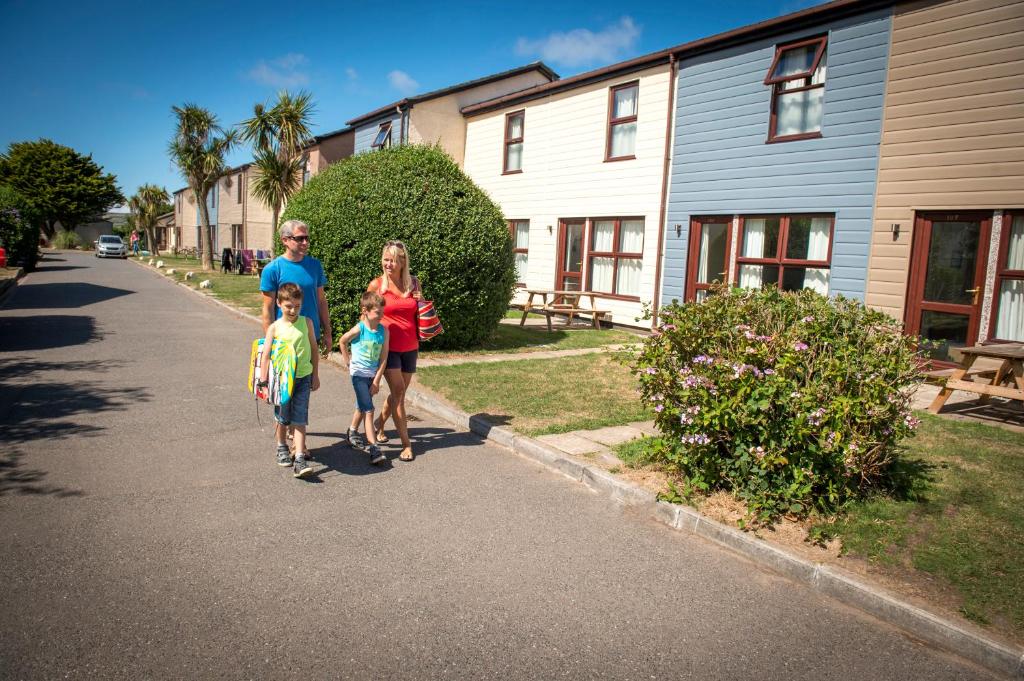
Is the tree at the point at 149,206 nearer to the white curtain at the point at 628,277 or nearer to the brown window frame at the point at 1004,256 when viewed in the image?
the white curtain at the point at 628,277

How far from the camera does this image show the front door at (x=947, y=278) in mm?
9578

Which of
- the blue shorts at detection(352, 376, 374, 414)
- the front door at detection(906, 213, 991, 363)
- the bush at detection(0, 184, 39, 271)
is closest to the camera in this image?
the blue shorts at detection(352, 376, 374, 414)

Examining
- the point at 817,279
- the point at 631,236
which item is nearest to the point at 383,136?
the point at 631,236

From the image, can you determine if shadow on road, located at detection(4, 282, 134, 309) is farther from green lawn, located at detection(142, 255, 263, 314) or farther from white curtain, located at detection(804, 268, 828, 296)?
white curtain, located at detection(804, 268, 828, 296)

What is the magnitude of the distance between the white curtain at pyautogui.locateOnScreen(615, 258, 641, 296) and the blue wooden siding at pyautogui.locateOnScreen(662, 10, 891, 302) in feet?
3.33

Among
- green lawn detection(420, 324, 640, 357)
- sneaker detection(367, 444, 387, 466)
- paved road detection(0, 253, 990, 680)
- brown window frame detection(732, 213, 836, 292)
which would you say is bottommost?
paved road detection(0, 253, 990, 680)

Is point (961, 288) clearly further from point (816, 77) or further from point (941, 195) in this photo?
point (816, 77)

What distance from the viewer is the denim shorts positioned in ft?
18.9

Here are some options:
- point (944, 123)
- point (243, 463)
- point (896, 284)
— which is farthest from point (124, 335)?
point (944, 123)

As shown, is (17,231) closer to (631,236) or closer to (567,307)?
(567,307)

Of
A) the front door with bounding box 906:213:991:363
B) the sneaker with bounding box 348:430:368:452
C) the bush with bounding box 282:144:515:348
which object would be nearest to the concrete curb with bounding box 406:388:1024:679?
the sneaker with bounding box 348:430:368:452

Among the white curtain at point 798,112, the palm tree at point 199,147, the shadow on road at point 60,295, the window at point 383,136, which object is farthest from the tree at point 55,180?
the white curtain at point 798,112

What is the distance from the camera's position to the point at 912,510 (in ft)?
14.7

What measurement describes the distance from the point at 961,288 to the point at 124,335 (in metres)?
13.8
